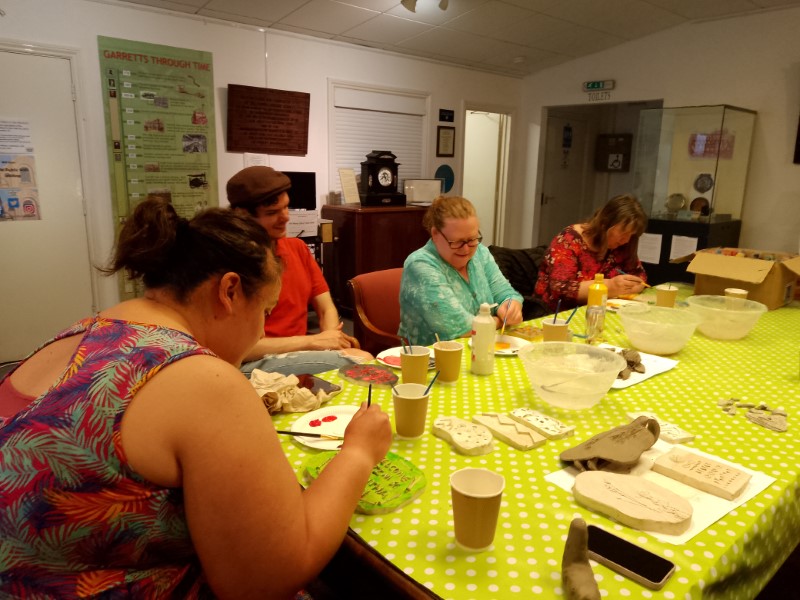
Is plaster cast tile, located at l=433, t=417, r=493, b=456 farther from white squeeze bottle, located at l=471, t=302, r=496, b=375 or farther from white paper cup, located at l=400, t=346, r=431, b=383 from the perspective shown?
white squeeze bottle, located at l=471, t=302, r=496, b=375

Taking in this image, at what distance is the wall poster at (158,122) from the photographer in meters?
3.84

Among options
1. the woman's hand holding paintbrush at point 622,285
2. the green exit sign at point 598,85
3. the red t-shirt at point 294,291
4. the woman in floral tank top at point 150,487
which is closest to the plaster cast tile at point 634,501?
the woman in floral tank top at point 150,487

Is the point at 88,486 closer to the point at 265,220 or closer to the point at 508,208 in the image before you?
the point at 265,220

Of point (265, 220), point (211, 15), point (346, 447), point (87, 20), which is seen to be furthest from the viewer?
point (211, 15)

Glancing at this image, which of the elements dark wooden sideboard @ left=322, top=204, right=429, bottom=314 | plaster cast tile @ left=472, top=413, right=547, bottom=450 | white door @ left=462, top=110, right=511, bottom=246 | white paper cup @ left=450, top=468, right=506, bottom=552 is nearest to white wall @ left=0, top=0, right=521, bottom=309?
dark wooden sideboard @ left=322, top=204, right=429, bottom=314

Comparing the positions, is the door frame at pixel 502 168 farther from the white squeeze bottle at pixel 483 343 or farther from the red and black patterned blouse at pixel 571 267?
the white squeeze bottle at pixel 483 343

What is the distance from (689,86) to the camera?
A: 511 centimetres

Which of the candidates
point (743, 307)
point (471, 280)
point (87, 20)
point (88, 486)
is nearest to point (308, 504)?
point (88, 486)

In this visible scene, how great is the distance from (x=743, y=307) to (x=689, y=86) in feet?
12.3

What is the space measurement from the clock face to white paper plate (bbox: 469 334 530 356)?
3317 mm

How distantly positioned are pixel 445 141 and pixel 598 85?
170 cm

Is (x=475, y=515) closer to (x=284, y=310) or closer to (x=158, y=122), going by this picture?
(x=284, y=310)

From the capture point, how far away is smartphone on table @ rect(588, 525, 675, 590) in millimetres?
821

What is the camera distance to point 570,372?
1.41 metres
